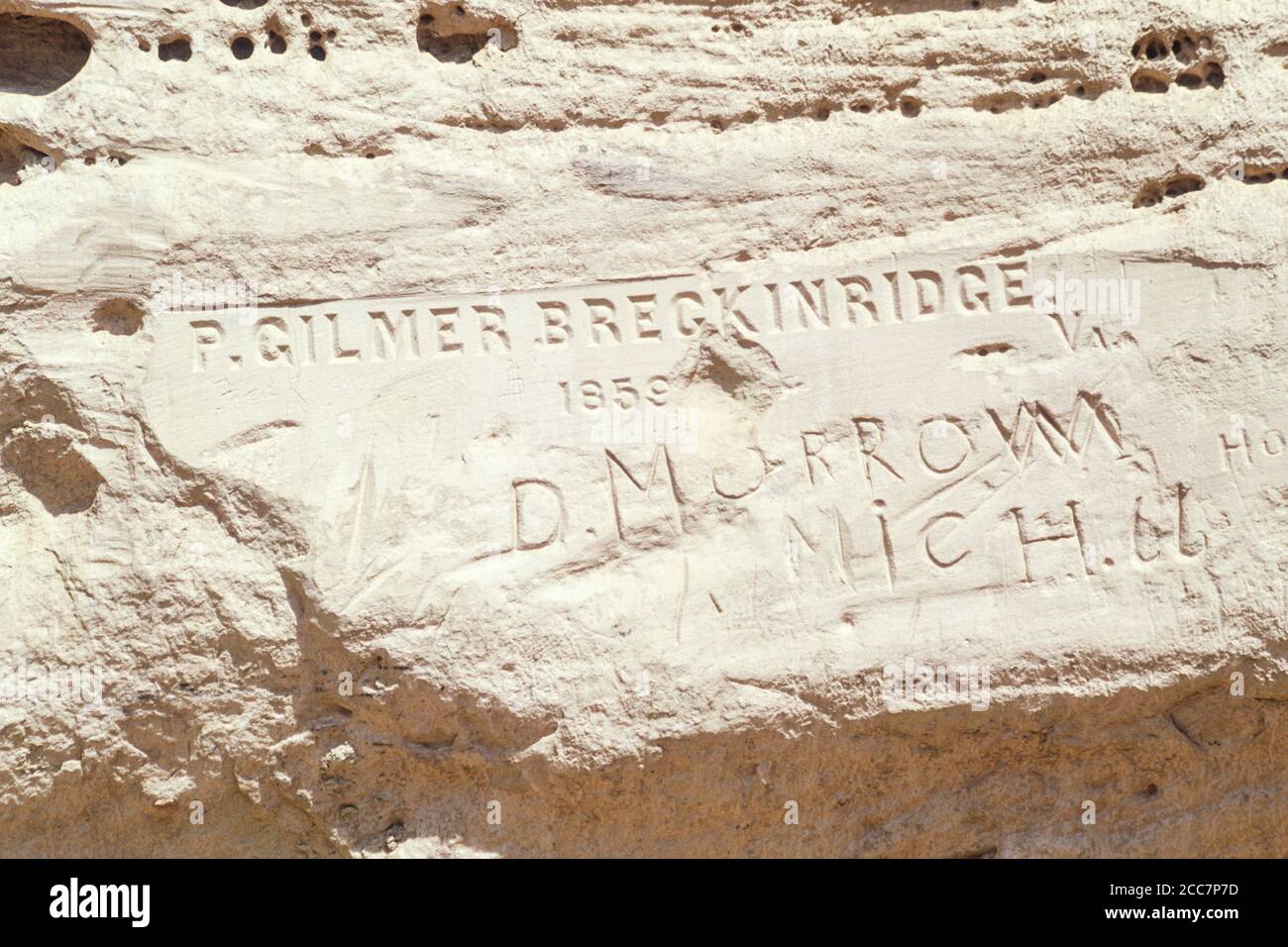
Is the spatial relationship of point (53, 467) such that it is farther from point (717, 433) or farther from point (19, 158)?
point (717, 433)

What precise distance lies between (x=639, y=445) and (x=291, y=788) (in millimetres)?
1046

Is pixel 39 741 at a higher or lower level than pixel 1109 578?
lower

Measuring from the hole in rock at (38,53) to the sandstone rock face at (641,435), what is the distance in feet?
0.05

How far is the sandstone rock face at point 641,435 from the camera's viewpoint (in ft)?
9.70

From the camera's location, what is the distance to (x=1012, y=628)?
296cm

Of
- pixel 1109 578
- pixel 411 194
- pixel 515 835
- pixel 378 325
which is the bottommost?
→ pixel 515 835

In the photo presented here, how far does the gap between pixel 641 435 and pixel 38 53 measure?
5.26 feet

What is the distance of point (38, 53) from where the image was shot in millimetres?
3133

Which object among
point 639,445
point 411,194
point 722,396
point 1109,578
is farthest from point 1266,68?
point 411,194

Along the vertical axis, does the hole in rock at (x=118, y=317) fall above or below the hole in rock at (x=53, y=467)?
above

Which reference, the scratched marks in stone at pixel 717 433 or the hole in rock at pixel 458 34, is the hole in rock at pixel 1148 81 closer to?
the scratched marks in stone at pixel 717 433

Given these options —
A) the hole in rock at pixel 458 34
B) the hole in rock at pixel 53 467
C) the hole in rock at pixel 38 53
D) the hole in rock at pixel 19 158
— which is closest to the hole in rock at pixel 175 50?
the hole in rock at pixel 38 53

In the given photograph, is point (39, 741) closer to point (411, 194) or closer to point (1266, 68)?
point (411, 194)

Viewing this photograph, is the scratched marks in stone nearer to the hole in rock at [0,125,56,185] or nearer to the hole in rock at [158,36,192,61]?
the hole in rock at [0,125,56,185]
